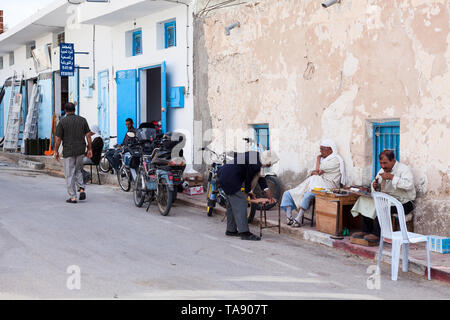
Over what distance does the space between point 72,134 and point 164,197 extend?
241cm

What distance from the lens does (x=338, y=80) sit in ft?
31.8

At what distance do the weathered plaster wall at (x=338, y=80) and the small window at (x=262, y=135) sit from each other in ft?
0.79

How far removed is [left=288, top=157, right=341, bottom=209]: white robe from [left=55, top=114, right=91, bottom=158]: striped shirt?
4.46m

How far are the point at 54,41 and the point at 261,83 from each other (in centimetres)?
1281

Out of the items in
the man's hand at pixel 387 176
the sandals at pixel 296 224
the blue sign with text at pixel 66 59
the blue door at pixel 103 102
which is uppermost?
the blue sign with text at pixel 66 59

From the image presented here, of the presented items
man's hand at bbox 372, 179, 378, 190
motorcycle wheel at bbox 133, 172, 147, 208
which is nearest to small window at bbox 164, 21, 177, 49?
motorcycle wheel at bbox 133, 172, 147, 208

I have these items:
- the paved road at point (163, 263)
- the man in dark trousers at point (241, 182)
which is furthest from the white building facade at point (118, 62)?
the man in dark trousers at point (241, 182)

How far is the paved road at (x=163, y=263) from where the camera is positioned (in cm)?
559

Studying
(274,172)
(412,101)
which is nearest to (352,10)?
(412,101)

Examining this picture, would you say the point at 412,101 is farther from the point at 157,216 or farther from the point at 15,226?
the point at 15,226

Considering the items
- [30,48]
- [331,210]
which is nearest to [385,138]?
[331,210]

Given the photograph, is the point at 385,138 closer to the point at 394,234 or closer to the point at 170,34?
the point at 394,234

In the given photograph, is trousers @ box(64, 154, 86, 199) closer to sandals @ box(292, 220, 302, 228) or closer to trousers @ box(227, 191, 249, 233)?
trousers @ box(227, 191, 249, 233)

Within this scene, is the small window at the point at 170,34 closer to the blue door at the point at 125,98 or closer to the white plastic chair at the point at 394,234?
the blue door at the point at 125,98
